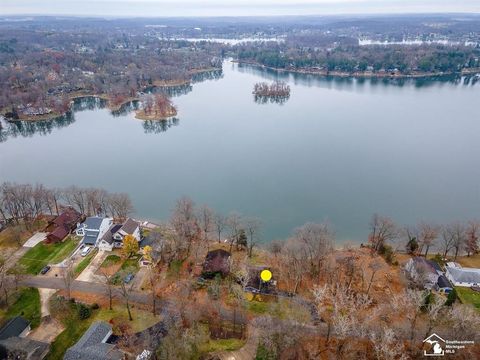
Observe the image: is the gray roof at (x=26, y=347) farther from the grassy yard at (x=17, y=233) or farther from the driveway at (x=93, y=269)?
the grassy yard at (x=17, y=233)

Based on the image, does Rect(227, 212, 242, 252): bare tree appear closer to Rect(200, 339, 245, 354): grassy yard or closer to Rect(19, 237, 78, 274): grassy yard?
Rect(200, 339, 245, 354): grassy yard

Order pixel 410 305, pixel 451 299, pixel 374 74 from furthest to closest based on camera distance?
pixel 374 74
pixel 451 299
pixel 410 305

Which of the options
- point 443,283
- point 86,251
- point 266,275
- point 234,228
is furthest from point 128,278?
point 443,283

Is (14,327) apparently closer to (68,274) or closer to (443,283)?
(68,274)

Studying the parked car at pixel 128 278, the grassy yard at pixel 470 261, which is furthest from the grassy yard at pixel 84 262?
the grassy yard at pixel 470 261

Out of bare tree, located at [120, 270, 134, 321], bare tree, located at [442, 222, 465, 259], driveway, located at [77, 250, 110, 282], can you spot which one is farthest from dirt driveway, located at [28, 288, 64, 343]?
bare tree, located at [442, 222, 465, 259]

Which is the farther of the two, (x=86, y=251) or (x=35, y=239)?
(x=35, y=239)

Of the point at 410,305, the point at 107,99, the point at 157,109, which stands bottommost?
the point at 410,305

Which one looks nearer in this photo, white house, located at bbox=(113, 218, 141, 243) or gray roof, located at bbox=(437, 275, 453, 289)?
gray roof, located at bbox=(437, 275, 453, 289)
